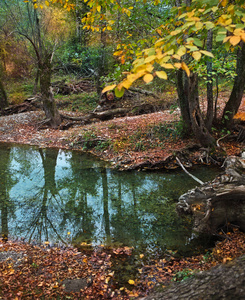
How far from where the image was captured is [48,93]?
13820mm

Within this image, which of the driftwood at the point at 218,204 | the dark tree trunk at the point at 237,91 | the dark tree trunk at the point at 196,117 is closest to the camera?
the driftwood at the point at 218,204

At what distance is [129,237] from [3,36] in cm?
1959

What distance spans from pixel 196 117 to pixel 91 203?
456 cm

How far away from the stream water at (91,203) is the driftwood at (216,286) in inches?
88.5

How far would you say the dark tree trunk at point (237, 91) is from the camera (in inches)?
333

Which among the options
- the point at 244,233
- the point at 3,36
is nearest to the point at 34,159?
the point at 244,233

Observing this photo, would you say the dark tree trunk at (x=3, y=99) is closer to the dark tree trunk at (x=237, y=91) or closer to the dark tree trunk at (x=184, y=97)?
the dark tree trunk at (x=184, y=97)

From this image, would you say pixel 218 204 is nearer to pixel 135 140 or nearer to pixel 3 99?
pixel 135 140

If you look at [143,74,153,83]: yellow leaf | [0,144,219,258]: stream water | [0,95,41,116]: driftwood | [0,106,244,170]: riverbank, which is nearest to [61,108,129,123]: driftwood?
[0,106,244,170]: riverbank

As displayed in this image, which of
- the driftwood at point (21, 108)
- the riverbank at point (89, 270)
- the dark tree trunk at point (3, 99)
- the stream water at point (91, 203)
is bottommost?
the riverbank at point (89, 270)

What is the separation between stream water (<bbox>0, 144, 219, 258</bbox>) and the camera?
4.83m

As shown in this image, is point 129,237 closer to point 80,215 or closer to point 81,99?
point 80,215

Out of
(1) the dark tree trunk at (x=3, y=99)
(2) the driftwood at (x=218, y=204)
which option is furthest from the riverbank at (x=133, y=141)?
(2) the driftwood at (x=218, y=204)

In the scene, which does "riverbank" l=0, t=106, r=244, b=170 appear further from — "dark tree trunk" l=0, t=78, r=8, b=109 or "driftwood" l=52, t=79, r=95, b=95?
"driftwood" l=52, t=79, r=95, b=95
